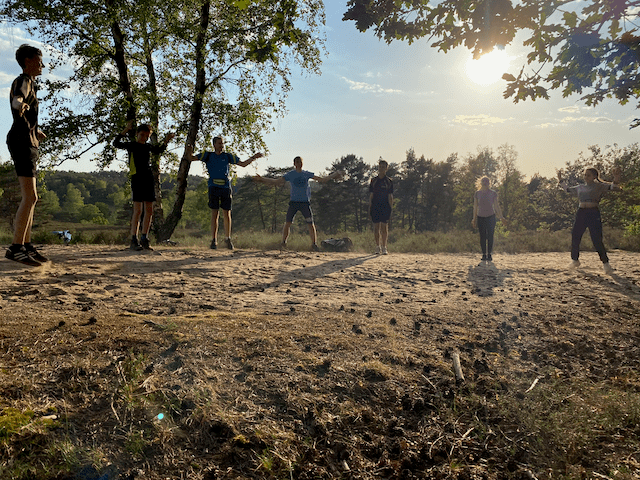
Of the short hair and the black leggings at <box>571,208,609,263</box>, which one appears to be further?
the black leggings at <box>571,208,609,263</box>

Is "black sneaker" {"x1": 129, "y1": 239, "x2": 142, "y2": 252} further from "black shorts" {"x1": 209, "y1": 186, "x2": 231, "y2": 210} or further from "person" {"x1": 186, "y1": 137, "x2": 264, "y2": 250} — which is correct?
"black shorts" {"x1": 209, "y1": 186, "x2": 231, "y2": 210}

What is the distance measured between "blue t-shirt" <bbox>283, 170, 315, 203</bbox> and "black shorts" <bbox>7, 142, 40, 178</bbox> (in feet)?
19.1

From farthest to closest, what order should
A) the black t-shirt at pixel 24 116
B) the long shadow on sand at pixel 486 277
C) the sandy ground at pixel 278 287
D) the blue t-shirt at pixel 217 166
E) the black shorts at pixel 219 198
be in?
the black shorts at pixel 219 198
the blue t-shirt at pixel 217 166
the long shadow on sand at pixel 486 277
the black t-shirt at pixel 24 116
the sandy ground at pixel 278 287

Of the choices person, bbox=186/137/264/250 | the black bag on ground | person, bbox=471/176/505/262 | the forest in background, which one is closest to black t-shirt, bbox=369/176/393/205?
person, bbox=471/176/505/262

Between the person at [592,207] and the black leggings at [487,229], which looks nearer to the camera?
the person at [592,207]

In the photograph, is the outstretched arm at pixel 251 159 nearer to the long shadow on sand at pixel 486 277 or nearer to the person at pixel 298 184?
the person at pixel 298 184

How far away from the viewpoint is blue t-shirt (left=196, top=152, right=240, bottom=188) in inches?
343

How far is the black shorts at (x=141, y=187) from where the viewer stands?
7.11 m

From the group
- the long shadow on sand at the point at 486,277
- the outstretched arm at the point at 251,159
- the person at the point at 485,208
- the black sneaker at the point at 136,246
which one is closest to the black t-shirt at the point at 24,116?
the black sneaker at the point at 136,246

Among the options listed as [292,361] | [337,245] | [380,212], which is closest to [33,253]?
[292,361]

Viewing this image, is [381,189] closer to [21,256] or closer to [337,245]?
[337,245]

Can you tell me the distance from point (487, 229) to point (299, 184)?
16.2ft

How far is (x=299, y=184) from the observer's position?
383 inches

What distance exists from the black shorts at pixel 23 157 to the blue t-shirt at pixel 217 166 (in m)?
4.25
